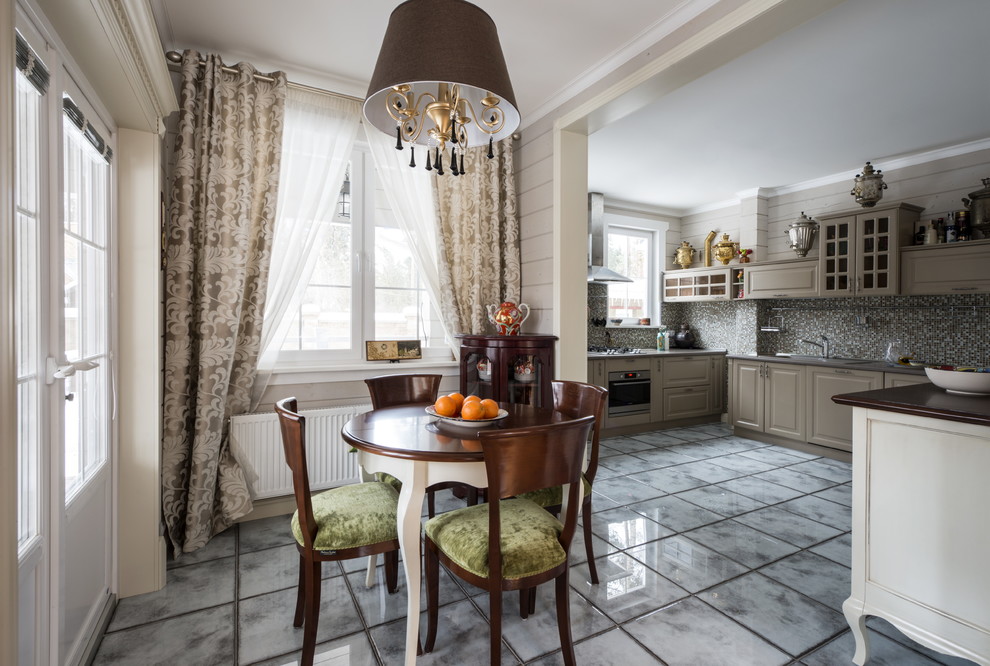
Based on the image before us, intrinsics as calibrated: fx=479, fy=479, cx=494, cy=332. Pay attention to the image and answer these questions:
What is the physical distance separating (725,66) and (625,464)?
302 cm

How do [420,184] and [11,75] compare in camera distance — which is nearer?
[11,75]

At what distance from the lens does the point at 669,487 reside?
3.56 metres

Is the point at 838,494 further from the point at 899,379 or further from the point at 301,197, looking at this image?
the point at 301,197

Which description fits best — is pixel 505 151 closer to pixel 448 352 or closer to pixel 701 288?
pixel 448 352

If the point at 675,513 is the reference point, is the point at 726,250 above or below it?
above

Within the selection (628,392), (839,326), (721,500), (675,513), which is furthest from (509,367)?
(839,326)

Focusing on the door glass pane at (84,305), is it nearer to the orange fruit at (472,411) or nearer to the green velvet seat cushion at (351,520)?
the green velvet seat cushion at (351,520)

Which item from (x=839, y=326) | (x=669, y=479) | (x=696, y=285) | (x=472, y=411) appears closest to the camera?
(x=472, y=411)

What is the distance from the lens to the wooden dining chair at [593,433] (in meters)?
2.18

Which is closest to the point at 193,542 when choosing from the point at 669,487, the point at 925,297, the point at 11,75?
the point at 11,75

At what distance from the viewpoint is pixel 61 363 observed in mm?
1476

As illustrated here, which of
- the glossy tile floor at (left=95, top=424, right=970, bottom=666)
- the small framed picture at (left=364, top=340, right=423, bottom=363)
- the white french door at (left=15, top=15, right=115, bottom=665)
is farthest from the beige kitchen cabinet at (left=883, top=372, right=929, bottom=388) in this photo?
the white french door at (left=15, top=15, right=115, bottom=665)

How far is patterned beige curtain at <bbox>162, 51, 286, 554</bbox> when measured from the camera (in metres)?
2.53

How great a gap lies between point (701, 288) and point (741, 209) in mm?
1003
